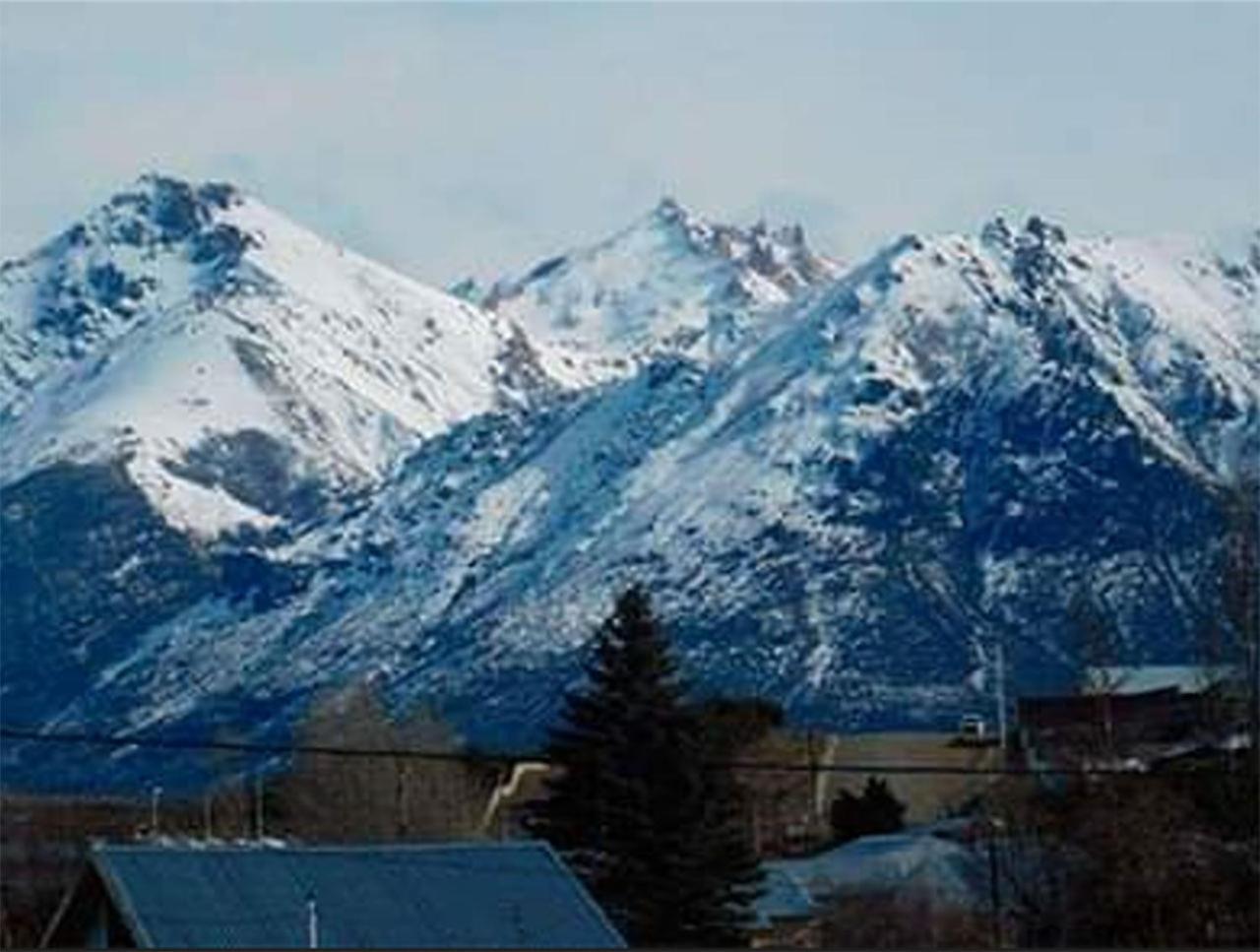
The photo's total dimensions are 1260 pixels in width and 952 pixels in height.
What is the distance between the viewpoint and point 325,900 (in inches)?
2137

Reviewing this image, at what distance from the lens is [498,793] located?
100812 mm

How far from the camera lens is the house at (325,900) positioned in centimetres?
5266

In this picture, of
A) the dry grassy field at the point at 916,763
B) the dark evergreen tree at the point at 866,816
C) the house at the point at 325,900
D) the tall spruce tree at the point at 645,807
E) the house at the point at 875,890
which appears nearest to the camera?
the house at the point at 325,900

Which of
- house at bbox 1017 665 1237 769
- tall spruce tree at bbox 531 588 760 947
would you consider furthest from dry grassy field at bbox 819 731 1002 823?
tall spruce tree at bbox 531 588 760 947

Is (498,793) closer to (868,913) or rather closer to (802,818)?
(802,818)

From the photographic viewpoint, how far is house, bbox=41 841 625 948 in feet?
173

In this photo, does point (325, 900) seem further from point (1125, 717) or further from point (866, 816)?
point (1125, 717)

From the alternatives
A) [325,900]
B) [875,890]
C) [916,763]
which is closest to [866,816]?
[875,890]

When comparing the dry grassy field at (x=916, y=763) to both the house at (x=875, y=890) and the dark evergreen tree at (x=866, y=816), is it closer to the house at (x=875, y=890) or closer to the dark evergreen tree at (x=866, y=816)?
the dark evergreen tree at (x=866, y=816)

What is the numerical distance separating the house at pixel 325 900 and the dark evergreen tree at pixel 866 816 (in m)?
36.1

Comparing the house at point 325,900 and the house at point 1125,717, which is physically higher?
the house at point 1125,717

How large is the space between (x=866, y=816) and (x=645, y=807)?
26871mm

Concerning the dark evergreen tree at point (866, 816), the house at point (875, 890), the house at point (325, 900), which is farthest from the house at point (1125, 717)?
the house at point (325, 900)

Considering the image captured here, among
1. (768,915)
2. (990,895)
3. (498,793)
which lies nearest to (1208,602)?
(990,895)
